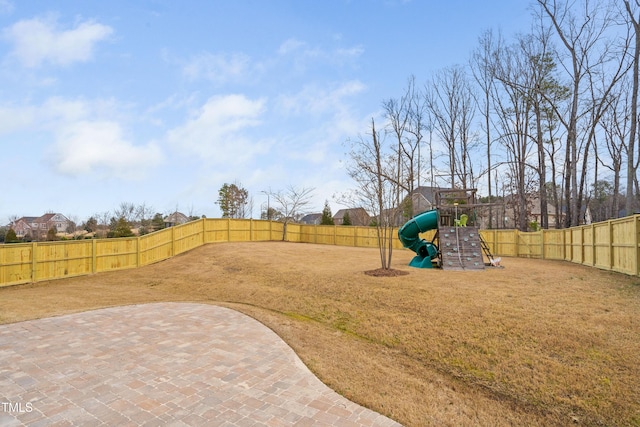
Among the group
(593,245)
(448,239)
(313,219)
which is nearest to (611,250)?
(593,245)

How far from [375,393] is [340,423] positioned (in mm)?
932

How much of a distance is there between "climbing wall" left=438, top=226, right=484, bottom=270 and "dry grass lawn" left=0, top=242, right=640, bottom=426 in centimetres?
87

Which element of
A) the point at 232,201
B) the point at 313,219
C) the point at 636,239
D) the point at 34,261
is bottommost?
the point at 34,261

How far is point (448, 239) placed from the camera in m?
12.5

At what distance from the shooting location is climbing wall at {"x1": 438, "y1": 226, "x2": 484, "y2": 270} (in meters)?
11.6

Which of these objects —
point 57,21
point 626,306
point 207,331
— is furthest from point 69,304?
point 626,306

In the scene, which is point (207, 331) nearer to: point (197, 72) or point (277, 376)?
point (277, 376)

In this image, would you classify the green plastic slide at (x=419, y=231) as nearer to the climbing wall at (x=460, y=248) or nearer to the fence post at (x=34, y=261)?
the climbing wall at (x=460, y=248)

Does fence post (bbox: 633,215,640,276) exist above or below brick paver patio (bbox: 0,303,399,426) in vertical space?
above

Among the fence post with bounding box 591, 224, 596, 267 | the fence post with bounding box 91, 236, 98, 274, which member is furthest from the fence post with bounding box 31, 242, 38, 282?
the fence post with bounding box 591, 224, 596, 267

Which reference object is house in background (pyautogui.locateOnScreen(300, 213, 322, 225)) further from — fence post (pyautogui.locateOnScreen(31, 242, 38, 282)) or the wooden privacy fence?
fence post (pyautogui.locateOnScreen(31, 242, 38, 282))

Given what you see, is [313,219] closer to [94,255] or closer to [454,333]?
[94,255]

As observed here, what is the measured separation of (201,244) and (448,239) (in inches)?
526

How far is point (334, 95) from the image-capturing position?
45.5 ft
